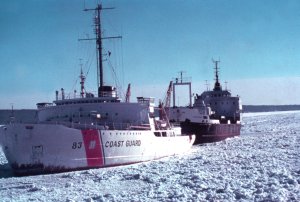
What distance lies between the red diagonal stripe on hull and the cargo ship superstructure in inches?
581

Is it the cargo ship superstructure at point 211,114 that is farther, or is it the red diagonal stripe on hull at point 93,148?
the cargo ship superstructure at point 211,114

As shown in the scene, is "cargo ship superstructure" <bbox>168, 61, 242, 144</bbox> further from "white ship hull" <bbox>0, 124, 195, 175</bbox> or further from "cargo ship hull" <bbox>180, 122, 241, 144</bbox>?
"white ship hull" <bbox>0, 124, 195, 175</bbox>

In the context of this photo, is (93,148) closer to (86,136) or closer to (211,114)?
(86,136)

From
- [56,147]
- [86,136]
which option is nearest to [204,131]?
[86,136]

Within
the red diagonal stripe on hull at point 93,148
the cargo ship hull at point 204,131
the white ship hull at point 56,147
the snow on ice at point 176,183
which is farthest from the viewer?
the cargo ship hull at point 204,131

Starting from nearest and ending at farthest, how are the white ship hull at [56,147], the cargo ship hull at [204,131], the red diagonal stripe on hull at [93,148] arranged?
the white ship hull at [56,147]
the red diagonal stripe on hull at [93,148]
the cargo ship hull at [204,131]

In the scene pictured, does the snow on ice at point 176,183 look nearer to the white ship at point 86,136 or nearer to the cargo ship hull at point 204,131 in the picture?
the white ship at point 86,136

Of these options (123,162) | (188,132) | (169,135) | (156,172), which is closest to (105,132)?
(123,162)

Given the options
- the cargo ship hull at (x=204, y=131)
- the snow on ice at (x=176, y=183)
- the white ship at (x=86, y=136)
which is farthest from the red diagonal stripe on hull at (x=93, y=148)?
the cargo ship hull at (x=204, y=131)

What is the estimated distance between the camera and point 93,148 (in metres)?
15.3

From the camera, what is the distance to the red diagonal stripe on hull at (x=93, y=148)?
15.0 meters

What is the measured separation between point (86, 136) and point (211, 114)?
895 inches

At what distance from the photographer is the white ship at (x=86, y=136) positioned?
48.3 feet

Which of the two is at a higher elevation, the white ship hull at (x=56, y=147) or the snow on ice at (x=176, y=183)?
the white ship hull at (x=56, y=147)
